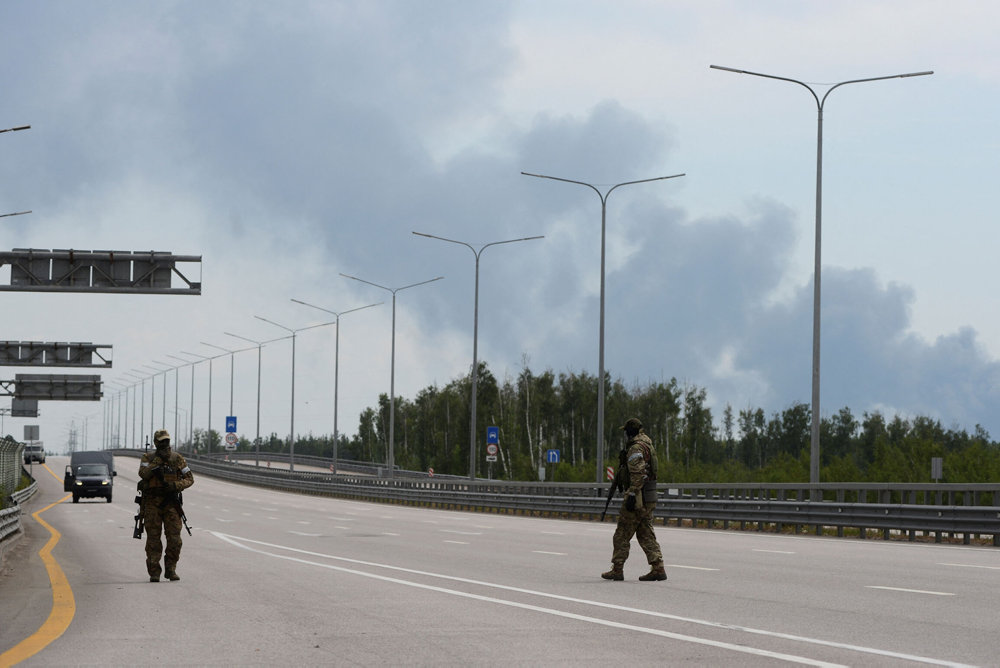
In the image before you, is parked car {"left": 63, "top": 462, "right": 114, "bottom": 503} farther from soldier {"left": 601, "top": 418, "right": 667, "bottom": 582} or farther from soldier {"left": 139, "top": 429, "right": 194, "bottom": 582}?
soldier {"left": 601, "top": 418, "right": 667, "bottom": 582}

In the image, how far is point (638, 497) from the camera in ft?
50.7

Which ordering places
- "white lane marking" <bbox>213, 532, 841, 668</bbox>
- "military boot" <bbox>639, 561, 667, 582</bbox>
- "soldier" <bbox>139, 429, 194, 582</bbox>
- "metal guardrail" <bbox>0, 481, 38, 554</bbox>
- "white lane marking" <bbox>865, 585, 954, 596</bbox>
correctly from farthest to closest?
"metal guardrail" <bbox>0, 481, 38, 554</bbox> < "soldier" <bbox>139, 429, 194, 582</bbox> < "military boot" <bbox>639, 561, 667, 582</bbox> < "white lane marking" <bbox>865, 585, 954, 596</bbox> < "white lane marking" <bbox>213, 532, 841, 668</bbox>

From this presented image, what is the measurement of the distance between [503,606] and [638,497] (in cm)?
289

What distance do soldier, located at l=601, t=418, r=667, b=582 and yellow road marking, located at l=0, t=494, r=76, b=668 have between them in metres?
5.93

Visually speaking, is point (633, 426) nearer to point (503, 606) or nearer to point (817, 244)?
point (503, 606)

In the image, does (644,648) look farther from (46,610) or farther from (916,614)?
(46,610)

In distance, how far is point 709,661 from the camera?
9344 mm

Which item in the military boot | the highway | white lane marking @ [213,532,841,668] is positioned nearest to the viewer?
white lane marking @ [213,532,841,668]

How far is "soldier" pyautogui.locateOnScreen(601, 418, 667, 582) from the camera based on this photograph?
50.9ft

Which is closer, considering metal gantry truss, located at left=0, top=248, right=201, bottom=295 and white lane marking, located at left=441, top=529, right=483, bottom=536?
white lane marking, located at left=441, top=529, right=483, bottom=536

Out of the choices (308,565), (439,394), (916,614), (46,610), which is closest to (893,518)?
(308,565)

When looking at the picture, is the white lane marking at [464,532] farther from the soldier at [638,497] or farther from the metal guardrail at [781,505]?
the soldier at [638,497]

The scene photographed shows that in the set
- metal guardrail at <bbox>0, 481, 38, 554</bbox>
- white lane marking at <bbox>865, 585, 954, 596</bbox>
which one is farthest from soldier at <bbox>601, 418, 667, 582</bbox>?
metal guardrail at <bbox>0, 481, 38, 554</bbox>

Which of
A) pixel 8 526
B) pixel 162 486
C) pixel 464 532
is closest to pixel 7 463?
pixel 8 526
